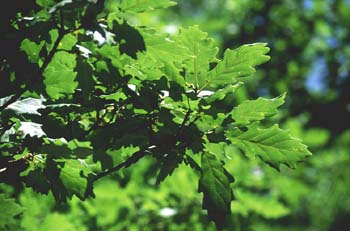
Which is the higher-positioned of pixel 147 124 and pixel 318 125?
pixel 147 124

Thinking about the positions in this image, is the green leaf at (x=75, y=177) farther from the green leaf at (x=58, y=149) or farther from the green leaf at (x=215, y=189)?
the green leaf at (x=215, y=189)

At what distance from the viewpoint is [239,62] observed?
185 cm

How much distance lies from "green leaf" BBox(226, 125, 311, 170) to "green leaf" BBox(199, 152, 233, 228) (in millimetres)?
104

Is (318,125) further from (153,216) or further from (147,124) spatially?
(147,124)

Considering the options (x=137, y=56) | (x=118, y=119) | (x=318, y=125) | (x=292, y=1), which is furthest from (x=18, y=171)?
(x=292, y=1)

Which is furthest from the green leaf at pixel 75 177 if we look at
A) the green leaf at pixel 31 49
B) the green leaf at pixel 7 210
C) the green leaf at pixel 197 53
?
the green leaf at pixel 197 53

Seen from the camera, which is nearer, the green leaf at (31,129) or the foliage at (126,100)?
the green leaf at (31,129)

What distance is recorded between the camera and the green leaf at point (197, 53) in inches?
71.4

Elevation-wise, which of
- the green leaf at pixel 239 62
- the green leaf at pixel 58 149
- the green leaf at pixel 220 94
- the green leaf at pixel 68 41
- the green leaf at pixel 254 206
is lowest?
the green leaf at pixel 254 206

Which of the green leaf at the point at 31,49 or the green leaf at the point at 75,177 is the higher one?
the green leaf at the point at 31,49

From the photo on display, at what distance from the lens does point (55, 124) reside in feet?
5.97

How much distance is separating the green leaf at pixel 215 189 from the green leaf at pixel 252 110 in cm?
16

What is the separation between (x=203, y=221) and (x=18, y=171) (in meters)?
2.23

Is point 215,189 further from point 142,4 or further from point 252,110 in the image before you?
point 142,4
